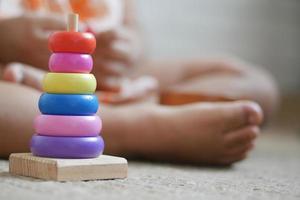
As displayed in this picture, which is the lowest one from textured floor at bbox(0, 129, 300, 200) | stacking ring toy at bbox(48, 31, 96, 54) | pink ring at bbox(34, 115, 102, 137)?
textured floor at bbox(0, 129, 300, 200)

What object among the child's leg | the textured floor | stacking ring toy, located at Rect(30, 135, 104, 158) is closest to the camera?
the textured floor

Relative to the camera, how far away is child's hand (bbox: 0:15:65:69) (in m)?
1.30

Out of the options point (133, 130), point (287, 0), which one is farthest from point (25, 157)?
point (287, 0)

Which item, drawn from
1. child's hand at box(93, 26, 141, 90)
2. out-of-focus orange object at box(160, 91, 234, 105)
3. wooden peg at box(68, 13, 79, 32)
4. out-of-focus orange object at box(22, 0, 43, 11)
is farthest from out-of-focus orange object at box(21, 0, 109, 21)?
wooden peg at box(68, 13, 79, 32)

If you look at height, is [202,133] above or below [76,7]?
below

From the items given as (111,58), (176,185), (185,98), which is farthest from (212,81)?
(176,185)

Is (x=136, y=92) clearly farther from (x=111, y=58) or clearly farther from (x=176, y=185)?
(x=176, y=185)

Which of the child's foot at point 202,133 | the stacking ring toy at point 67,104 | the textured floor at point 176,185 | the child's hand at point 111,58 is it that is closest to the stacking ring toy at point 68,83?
the stacking ring toy at point 67,104

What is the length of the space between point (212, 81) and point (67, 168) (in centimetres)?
74

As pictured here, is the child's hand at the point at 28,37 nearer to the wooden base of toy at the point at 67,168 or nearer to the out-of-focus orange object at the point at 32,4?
the out-of-focus orange object at the point at 32,4

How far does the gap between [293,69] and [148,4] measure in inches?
30.7

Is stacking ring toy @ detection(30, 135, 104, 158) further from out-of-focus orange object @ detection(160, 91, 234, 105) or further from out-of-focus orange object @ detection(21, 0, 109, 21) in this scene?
out-of-focus orange object @ detection(21, 0, 109, 21)

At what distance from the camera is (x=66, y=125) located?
2.83ft

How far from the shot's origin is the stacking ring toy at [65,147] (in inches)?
33.8
